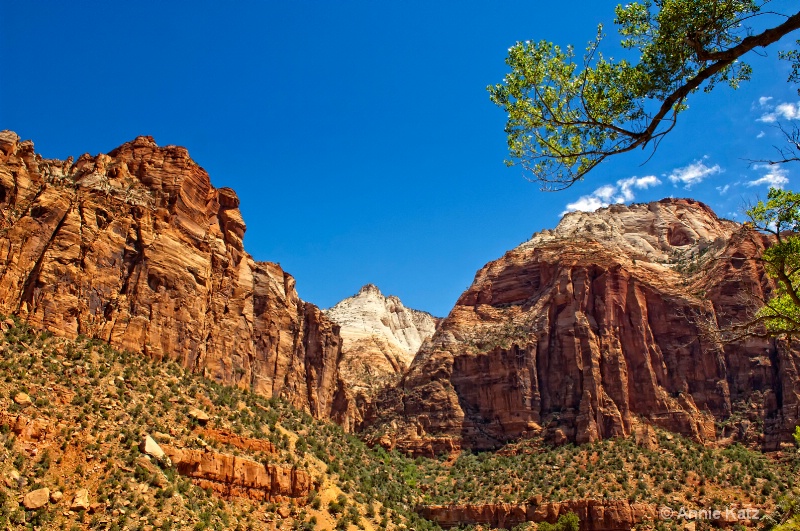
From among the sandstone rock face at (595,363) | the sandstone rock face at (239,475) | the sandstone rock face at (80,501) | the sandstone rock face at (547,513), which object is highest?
the sandstone rock face at (595,363)

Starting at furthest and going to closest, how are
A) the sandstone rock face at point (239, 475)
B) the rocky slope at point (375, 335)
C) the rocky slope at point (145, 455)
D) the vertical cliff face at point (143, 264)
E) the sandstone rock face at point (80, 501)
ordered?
the rocky slope at point (375, 335) < the vertical cliff face at point (143, 264) < the sandstone rock face at point (239, 475) < the rocky slope at point (145, 455) < the sandstone rock face at point (80, 501)

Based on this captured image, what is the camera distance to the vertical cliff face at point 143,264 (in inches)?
1843

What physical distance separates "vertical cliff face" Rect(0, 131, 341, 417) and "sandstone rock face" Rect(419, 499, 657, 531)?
22478 millimetres

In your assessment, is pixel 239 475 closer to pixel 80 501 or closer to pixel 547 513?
pixel 80 501

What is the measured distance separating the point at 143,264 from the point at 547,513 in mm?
43934

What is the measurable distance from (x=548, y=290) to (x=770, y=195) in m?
73.3

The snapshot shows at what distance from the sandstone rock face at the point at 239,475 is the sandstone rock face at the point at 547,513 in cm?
2154

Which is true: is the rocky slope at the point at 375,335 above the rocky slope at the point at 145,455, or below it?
above

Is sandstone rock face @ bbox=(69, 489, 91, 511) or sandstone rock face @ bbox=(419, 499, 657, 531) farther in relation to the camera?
sandstone rock face @ bbox=(419, 499, 657, 531)

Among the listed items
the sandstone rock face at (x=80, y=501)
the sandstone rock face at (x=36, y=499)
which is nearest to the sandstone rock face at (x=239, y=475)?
the sandstone rock face at (x=80, y=501)

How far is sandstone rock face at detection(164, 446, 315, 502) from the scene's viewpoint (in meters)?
41.0

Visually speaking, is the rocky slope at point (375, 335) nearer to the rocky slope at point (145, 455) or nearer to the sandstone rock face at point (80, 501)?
the rocky slope at point (145, 455)

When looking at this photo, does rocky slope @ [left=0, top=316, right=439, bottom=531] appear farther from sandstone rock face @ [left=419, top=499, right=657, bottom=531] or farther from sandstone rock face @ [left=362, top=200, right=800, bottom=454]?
sandstone rock face @ [left=362, top=200, right=800, bottom=454]

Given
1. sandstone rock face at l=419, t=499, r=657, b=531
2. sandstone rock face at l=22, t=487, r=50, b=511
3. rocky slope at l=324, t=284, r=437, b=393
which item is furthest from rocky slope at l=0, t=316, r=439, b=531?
rocky slope at l=324, t=284, r=437, b=393
